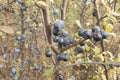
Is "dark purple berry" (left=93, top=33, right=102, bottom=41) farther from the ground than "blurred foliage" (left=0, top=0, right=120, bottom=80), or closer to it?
farther from the ground

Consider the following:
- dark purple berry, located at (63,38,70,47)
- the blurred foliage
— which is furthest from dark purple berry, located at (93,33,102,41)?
the blurred foliage

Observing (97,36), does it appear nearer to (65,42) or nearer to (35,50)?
(65,42)

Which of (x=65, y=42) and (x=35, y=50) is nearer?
(x=65, y=42)

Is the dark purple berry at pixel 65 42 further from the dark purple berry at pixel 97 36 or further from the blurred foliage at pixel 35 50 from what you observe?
the blurred foliage at pixel 35 50

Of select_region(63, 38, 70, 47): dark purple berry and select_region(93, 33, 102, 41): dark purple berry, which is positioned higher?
select_region(93, 33, 102, 41): dark purple berry

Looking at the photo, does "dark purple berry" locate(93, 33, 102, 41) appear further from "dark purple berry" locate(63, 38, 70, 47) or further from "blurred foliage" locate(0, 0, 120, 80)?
"blurred foliage" locate(0, 0, 120, 80)

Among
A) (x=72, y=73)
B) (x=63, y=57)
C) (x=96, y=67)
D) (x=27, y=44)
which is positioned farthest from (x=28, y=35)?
(x=63, y=57)

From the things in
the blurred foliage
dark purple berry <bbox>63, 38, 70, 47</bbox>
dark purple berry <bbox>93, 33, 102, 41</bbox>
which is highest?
dark purple berry <bbox>93, 33, 102, 41</bbox>

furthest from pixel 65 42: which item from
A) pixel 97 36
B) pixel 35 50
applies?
pixel 35 50

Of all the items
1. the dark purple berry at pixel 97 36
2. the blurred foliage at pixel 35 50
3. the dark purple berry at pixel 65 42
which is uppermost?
the dark purple berry at pixel 97 36

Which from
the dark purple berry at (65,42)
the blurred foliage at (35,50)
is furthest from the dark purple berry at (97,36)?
the blurred foliage at (35,50)

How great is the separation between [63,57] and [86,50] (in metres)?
0.82

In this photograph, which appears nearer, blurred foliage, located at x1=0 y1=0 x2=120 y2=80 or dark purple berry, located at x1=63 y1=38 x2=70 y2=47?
dark purple berry, located at x1=63 y1=38 x2=70 y2=47

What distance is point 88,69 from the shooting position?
2.94 meters
